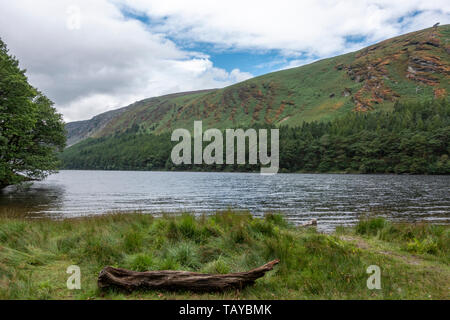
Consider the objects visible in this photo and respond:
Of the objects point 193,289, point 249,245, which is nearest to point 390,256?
point 249,245

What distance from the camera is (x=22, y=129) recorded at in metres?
28.9

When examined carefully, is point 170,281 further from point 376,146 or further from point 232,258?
point 376,146

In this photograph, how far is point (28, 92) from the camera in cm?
2616

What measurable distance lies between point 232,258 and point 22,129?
30481 millimetres

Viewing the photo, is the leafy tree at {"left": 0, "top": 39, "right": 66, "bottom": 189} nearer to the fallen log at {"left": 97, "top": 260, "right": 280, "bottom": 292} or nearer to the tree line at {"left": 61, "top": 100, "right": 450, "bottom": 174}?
the fallen log at {"left": 97, "top": 260, "right": 280, "bottom": 292}

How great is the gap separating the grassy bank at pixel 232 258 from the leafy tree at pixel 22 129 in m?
19.1

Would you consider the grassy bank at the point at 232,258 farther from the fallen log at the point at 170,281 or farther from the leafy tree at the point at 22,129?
the leafy tree at the point at 22,129

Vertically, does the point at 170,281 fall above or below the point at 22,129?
below

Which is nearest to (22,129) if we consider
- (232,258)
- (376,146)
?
(232,258)

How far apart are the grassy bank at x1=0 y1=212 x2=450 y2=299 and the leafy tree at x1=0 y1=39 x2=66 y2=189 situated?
1913cm

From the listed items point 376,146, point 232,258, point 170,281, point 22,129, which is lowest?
point 232,258
